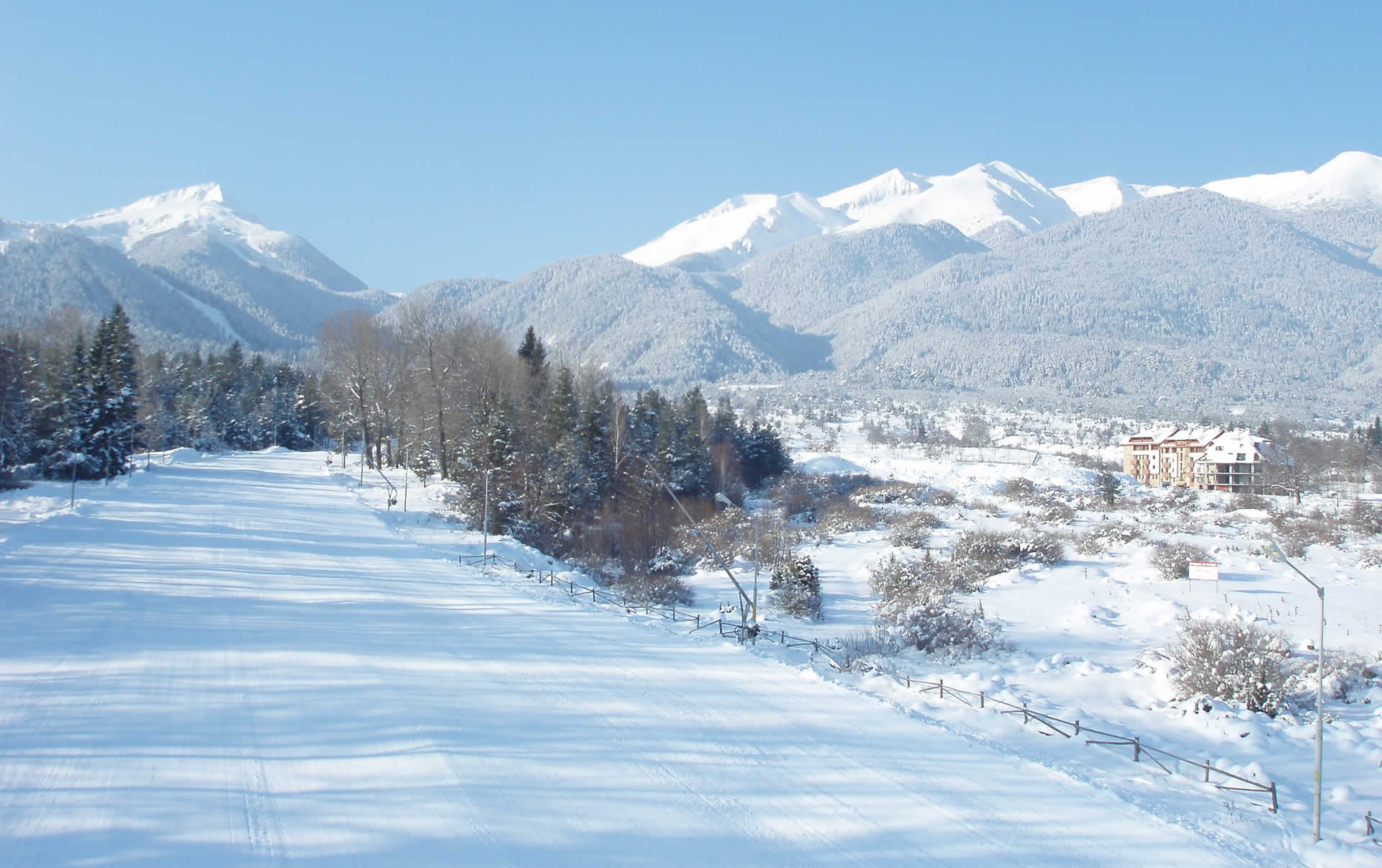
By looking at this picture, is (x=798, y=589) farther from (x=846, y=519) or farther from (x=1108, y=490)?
(x=1108, y=490)

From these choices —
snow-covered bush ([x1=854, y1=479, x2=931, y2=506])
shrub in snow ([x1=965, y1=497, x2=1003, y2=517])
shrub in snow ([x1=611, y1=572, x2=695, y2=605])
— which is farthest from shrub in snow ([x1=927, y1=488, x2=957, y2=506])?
shrub in snow ([x1=611, y1=572, x2=695, y2=605])

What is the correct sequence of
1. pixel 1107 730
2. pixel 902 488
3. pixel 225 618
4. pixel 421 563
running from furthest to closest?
1. pixel 902 488
2. pixel 421 563
3. pixel 225 618
4. pixel 1107 730

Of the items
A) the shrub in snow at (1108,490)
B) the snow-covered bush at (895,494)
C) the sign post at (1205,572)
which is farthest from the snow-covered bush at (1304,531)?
the snow-covered bush at (895,494)

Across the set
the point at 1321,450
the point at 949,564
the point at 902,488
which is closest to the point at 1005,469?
the point at 902,488

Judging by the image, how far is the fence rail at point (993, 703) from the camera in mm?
13922

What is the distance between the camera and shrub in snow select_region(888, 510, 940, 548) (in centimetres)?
4350

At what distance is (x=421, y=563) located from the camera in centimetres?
3023

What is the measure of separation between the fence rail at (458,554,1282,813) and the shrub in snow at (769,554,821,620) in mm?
3904

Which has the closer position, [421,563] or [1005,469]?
[421,563]

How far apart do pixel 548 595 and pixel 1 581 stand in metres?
14.5

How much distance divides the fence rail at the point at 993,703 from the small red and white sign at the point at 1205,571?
16.4m

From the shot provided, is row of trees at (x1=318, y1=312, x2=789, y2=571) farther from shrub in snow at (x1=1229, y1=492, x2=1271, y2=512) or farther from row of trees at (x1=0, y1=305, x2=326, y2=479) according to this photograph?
shrub in snow at (x1=1229, y1=492, x2=1271, y2=512)

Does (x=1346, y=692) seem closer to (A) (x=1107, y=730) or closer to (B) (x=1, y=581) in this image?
(A) (x=1107, y=730)

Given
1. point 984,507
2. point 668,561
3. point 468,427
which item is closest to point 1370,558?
point 984,507
